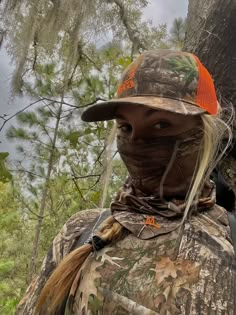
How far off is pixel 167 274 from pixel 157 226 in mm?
129

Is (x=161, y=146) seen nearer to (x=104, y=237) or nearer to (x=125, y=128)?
(x=125, y=128)

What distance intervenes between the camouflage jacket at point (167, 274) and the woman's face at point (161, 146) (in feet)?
0.38

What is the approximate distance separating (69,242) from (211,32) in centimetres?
140

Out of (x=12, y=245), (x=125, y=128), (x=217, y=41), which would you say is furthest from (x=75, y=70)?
(x=12, y=245)

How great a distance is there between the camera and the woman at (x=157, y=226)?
1.13 metres

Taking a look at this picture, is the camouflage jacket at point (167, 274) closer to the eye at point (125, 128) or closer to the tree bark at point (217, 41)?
the eye at point (125, 128)

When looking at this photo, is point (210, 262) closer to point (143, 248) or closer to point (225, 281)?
point (225, 281)

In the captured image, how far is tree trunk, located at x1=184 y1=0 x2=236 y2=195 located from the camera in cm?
214

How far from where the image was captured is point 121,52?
5.01 meters

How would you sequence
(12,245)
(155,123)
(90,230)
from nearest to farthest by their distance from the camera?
(155,123) → (90,230) → (12,245)

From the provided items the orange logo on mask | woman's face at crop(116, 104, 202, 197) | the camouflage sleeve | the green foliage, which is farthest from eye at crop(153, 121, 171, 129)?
the green foliage

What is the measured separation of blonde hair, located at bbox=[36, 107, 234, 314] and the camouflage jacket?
1.0 inches

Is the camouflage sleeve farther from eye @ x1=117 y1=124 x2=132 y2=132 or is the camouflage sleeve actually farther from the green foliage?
the green foliage

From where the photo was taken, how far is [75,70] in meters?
5.09
